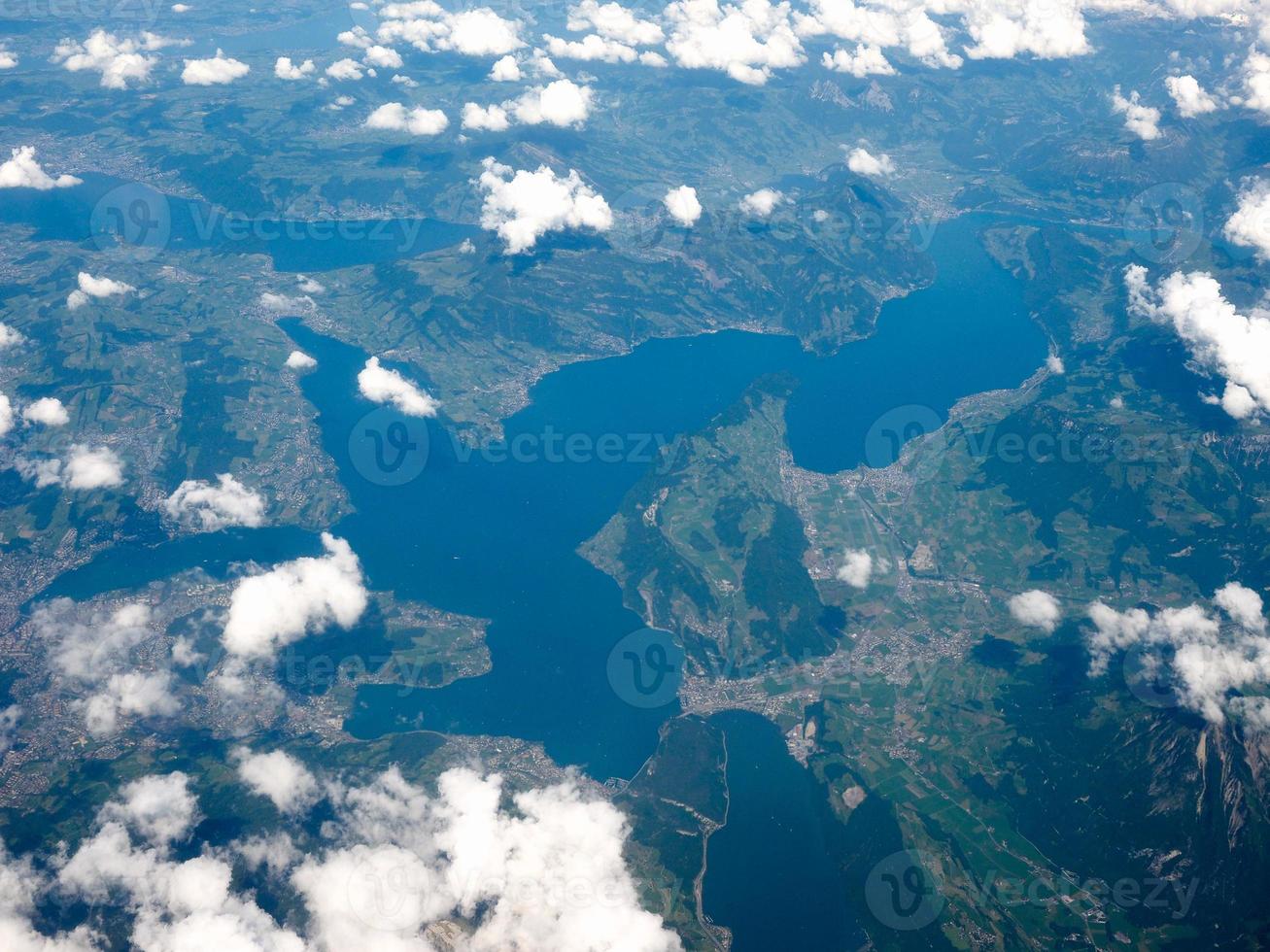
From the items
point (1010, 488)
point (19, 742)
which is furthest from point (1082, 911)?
point (19, 742)

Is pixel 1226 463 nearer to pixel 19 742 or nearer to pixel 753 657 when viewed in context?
pixel 753 657

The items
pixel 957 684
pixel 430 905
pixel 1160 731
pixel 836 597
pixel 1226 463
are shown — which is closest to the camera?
pixel 430 905

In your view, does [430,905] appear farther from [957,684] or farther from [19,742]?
[957,684]

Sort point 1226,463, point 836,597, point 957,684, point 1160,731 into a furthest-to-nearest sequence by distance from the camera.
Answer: point 1226,463 → point 836,597 → point 957,684 → point 1160,731

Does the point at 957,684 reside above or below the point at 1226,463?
below

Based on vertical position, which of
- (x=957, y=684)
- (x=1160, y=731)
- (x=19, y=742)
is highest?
(x=1160, y=731)

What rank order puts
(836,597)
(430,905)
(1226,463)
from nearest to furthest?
1. (430,905)
2. (836,597)
3. (1226,463)

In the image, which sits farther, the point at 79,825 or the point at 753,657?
the point at 753,657

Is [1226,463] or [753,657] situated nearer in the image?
[753,657]

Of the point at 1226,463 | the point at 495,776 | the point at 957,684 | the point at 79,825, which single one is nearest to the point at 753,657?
the point at 957,684
